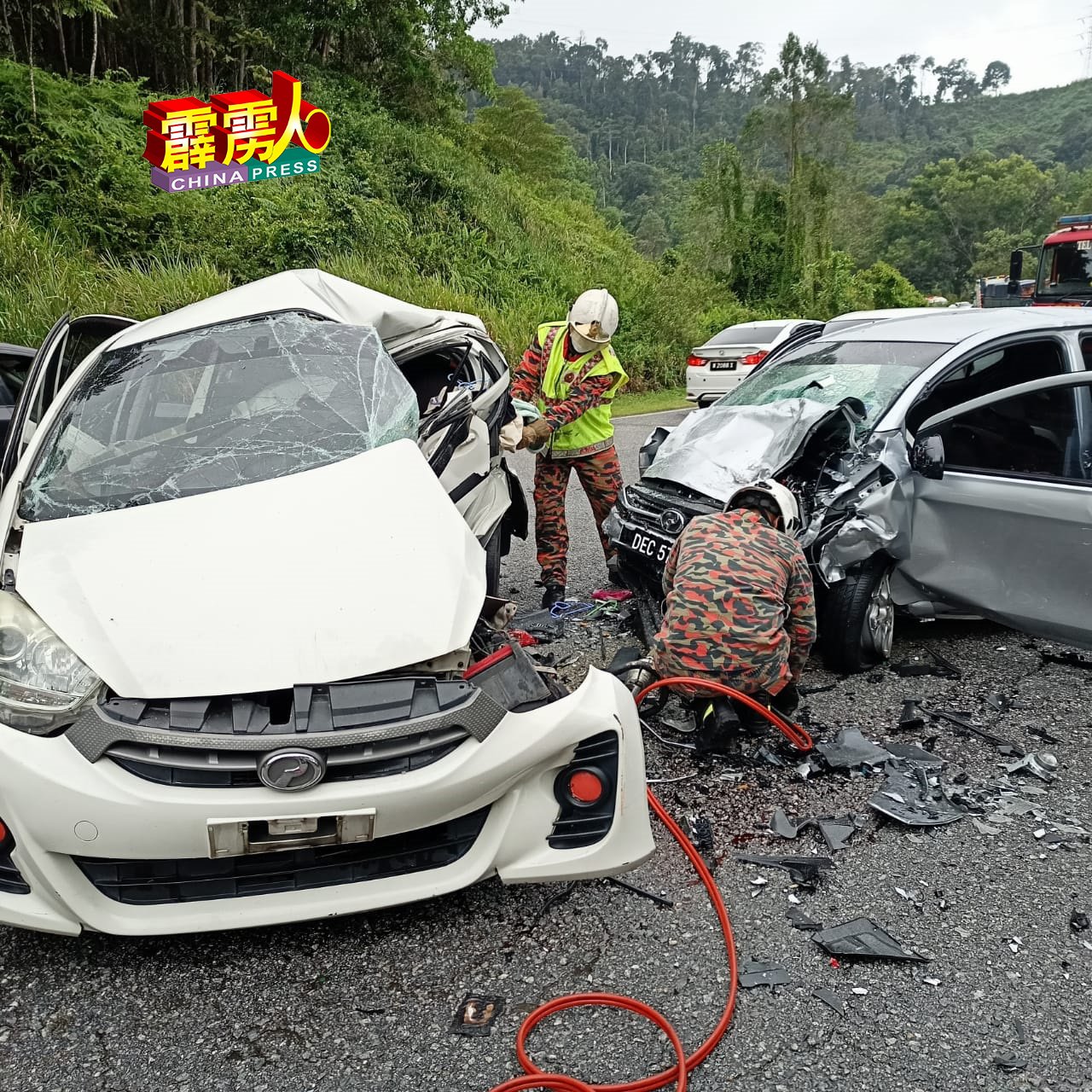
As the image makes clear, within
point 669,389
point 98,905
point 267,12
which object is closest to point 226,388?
point 98,905

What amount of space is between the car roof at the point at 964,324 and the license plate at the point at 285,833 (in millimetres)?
3984

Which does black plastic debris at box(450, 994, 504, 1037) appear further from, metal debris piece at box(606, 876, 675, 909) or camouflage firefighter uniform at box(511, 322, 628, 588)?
camouflage firefighter uniform at box(511, 322, 628, 588)

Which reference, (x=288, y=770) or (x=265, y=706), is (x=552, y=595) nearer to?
(x=265, y=706)

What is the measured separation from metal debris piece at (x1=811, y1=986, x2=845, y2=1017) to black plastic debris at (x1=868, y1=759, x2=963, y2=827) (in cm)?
93

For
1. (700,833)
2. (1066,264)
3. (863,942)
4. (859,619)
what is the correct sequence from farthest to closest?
(1066,264) < (859,619) < (700,833) < (863,942)

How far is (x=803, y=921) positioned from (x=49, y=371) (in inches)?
129

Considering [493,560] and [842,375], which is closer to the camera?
[493,560]

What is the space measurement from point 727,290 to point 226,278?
22.0 m

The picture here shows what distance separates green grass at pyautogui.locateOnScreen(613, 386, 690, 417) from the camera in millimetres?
15697

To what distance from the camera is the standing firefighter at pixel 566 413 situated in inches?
209

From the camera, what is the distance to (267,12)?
20.2 meters

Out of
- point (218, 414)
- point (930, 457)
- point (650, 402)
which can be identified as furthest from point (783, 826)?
point (650, 402)

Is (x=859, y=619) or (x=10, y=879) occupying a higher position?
(x=10, y=879)

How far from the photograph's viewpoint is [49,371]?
345cm
